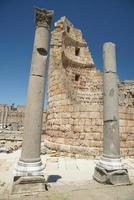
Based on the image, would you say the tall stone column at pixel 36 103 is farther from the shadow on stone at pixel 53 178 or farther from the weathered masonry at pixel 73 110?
the weathered masonry at pixel 73 110

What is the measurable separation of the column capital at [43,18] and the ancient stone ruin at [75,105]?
5181mm

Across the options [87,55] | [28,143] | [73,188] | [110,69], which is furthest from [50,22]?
[87,55]

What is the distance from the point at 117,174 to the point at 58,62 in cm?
858

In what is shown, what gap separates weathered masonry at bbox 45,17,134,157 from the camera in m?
9.09

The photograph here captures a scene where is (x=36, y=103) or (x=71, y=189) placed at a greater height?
(x=36, y=103)

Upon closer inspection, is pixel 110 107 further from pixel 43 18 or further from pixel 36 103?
pixel 43 18

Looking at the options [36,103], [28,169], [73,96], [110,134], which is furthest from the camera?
[73,96]

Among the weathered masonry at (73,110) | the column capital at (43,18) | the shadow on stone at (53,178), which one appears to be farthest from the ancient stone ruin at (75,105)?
the column capital at (43,18)

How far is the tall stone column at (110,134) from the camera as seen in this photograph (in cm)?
493

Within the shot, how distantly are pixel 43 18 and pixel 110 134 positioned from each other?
406cm

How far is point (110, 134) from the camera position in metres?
5.57

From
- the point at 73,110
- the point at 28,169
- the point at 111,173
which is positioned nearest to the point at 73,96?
the point at 73,110

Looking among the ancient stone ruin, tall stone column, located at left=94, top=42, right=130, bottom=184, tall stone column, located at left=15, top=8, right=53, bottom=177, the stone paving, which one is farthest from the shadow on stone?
the ancient stone ruin

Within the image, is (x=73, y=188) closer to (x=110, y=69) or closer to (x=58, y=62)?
(x=110, y=69)
